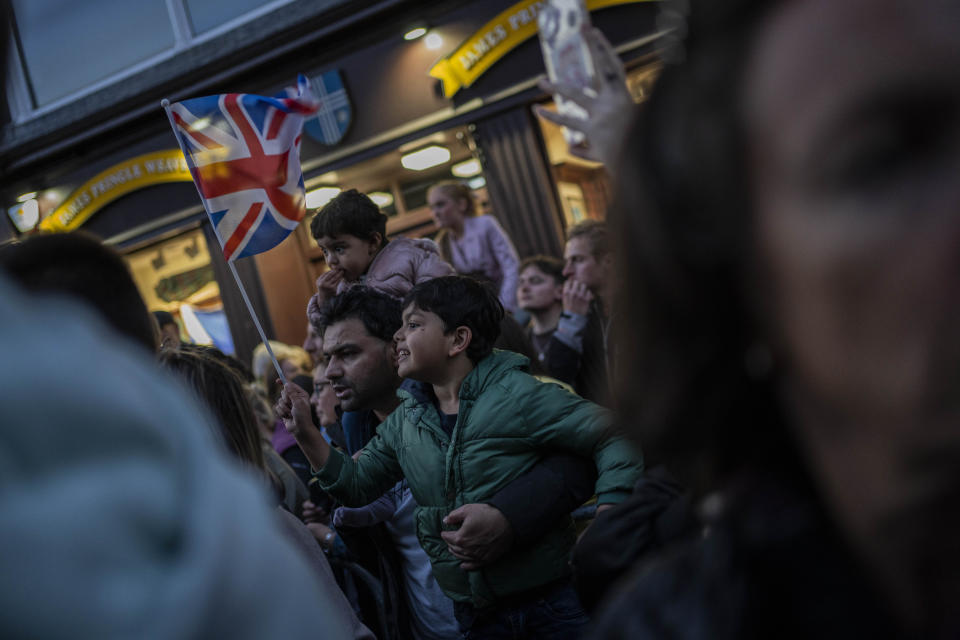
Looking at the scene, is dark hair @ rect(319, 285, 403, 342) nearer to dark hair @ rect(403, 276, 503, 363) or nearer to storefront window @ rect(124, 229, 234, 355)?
dark hair @ rect(403, 276, 503, 363)

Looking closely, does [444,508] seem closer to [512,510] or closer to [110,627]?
[512,510]

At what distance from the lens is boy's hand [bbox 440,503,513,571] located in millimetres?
2854

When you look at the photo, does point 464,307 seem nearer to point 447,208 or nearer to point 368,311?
point 368,311

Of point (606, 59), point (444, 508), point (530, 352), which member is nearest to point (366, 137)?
point (530, 352)

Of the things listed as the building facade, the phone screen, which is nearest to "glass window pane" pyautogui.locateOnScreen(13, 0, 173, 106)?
the building facade

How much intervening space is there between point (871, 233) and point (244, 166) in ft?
13.0

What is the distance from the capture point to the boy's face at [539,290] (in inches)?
223

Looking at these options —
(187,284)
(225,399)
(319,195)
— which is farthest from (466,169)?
(225,399)

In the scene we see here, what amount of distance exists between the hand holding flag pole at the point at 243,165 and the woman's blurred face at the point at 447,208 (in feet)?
8.65

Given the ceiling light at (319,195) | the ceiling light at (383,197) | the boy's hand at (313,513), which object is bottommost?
the boy's hand at (313,513)

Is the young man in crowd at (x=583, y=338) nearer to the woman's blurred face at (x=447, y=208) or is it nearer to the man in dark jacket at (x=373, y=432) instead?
the man in dark jacket at (x=373, y=432)

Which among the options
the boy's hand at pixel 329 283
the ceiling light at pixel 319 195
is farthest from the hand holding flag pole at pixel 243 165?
the ceiling light at pixel 319 195

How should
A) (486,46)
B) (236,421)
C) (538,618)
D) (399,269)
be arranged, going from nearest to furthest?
(236,421) < (538,618) < (399,269) < (486,46)

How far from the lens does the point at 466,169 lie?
9.24 m
